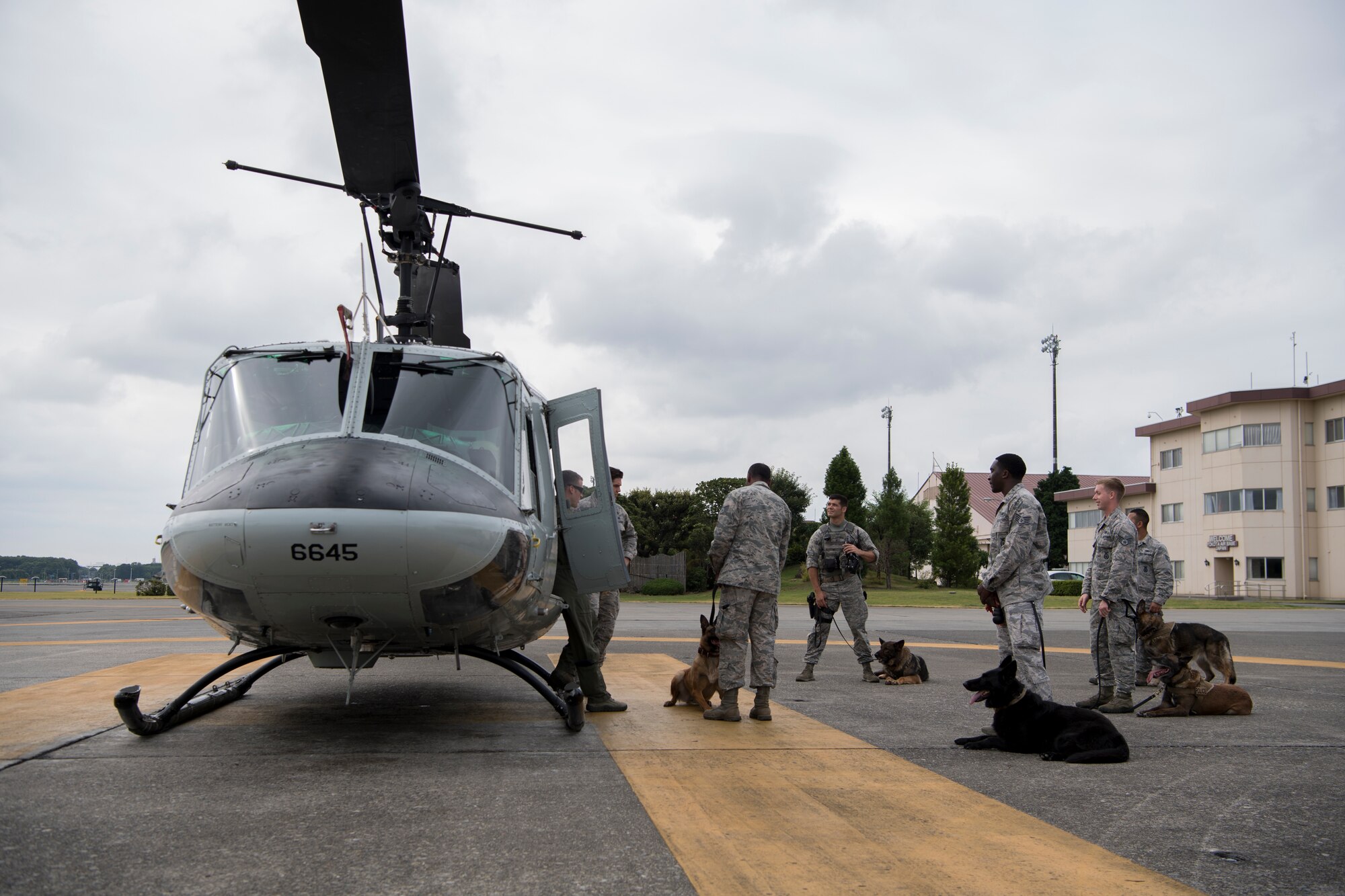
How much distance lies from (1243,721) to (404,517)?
654cm

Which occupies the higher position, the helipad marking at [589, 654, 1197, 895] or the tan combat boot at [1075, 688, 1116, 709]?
the helipad marking at [589, 654, 1197, 895]

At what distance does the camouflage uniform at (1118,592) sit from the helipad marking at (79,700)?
7.48m

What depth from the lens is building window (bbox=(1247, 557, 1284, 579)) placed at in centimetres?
4394

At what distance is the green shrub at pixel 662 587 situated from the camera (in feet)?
132

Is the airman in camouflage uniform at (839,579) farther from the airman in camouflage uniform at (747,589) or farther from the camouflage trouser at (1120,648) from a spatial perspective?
the airman in camouflage uniform at (747,589)

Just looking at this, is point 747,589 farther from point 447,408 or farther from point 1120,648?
point 1120,648

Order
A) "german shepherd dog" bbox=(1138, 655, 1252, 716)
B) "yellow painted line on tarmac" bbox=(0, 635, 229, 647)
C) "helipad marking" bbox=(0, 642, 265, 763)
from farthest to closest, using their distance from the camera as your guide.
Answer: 1. "yellow painted line on tarmac" bbox=(0, 635, 229, 647)
2. "german shepherd dog" bbox=(1138, 655, 1252, 716)
3. "helipad marking" bbox=(0, 642, 265, 763)

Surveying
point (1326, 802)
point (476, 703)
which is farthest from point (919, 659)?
point (1326, 802)

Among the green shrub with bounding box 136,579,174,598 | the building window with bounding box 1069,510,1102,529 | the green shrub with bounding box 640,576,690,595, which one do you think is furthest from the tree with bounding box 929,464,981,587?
the green shrub with bounding box 136,579,174,598

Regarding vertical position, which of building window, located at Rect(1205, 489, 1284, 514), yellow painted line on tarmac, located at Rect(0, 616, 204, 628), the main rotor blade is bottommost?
yellow painted line on tarmac, located at Rect(0, 616, 204, 628)

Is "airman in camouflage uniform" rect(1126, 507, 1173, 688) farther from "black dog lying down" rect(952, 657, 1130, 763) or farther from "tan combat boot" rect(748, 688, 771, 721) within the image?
"tan combat boot" rect(748, 688, 771, 721)

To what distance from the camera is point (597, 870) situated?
11.2 feet

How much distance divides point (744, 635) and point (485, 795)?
10.0 feet

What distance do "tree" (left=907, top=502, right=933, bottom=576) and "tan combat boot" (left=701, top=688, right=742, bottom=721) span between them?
5241 centimetres
